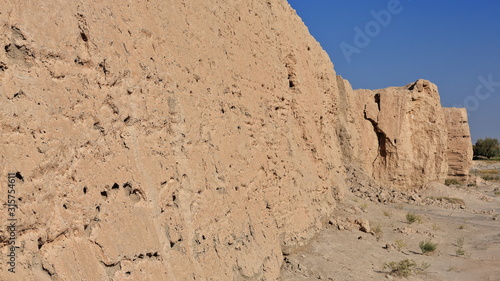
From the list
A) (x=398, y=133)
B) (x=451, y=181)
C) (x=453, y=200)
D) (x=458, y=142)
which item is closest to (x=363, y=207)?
(x=398, y=133)

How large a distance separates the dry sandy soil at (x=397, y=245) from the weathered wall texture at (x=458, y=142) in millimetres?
7228

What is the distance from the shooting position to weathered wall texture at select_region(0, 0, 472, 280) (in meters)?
2.51

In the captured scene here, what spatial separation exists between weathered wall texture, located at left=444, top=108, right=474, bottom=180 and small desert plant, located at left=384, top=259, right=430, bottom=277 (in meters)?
15.4

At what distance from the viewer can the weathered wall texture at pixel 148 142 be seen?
99.0 inches

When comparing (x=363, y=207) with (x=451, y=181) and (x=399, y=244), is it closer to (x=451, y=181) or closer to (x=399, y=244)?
(x=399, y=244)

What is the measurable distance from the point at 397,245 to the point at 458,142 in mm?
14414

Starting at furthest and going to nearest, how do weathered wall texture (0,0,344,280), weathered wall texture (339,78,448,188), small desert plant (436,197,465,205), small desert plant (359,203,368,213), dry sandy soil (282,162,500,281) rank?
weathered wall texture (339,78,448,188) < small desert plant (436,197,465,205) < small desert plant (359,203,368,213) < dry sandy soil (282,162,500,281) < weathered wall texture (0,0,344,280)

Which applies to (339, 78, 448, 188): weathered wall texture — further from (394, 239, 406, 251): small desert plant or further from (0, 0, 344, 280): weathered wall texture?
(0, 0, 344, 280): weathered wall texture

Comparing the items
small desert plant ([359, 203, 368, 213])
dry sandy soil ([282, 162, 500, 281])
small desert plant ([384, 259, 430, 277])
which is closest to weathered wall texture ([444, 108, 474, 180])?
dry sandy soil ([282, 162, 500, 281])

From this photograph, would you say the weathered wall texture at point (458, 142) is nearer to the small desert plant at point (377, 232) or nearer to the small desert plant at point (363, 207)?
the small desert plant at point (363, 207)

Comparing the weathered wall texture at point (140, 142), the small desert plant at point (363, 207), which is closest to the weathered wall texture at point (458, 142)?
the small desert plant at point (363, 207)

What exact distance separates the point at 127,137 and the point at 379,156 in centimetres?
1527

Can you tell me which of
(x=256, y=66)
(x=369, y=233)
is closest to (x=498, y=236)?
(x=369, y=233)

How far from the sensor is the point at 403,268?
23.8 feet
